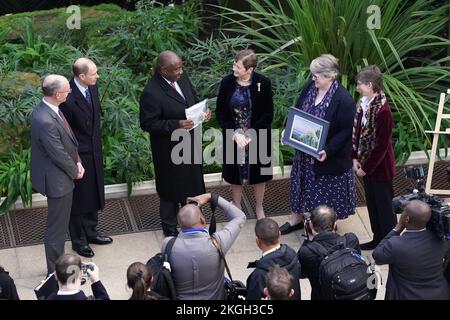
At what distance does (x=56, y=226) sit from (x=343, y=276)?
253 centimetres

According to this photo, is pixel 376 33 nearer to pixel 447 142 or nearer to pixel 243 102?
pixel 447 142

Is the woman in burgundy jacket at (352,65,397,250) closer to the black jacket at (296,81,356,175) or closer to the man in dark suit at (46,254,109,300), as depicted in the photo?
the black jacket at (296,81,356,175)

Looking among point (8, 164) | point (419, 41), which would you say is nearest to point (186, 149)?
point (8, 164)

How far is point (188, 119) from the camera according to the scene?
8.20m

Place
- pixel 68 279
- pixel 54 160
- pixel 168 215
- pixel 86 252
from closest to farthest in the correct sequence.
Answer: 1. pixel 68 279
2. pixel 54 160
3. pixel 86 252
4. pixel 168 215

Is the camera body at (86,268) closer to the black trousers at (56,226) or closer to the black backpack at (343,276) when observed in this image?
the black backpack at (343,276)

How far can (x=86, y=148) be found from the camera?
8109 mm

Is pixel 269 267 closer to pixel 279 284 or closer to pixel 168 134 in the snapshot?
pixel 279 284

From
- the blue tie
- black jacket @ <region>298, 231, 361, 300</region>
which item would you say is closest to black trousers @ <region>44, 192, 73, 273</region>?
the blue tie

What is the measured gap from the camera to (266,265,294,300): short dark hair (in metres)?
5.75

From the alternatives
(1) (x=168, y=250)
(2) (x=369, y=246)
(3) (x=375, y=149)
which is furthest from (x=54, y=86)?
(2) (x=369, y=246)

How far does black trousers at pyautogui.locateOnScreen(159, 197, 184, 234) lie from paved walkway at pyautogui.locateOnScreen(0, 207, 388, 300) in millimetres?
116

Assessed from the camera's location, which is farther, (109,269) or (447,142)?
(447,142)

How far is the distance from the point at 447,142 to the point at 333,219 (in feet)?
12.2
